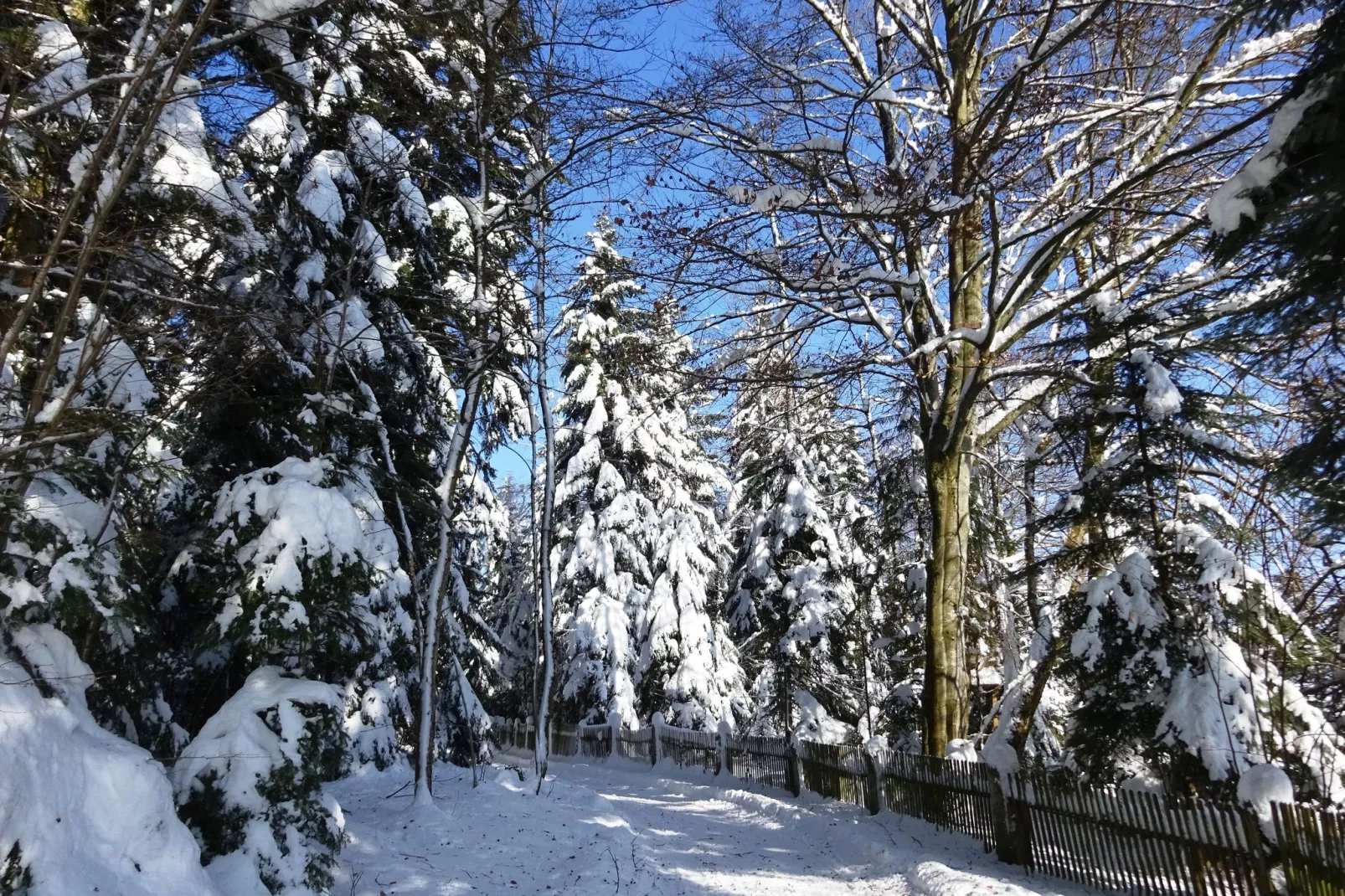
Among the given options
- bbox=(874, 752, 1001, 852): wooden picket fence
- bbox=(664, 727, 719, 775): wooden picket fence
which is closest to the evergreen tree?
bbox=(874, 752, 1001, 852): wooden picket fence

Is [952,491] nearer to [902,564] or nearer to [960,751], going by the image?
[960,751]

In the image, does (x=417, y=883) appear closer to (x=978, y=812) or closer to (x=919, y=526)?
(x=978, y=812)

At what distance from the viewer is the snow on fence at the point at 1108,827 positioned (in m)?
5.27

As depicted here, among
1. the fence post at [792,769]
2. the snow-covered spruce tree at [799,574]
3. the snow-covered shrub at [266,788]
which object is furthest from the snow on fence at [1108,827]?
the snow-covered spruce tree at [799,574]

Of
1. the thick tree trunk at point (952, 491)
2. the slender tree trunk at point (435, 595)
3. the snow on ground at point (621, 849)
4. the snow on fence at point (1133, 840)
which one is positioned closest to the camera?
the snow on fence at point (1133, 840)

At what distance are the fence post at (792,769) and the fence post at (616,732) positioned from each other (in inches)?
321

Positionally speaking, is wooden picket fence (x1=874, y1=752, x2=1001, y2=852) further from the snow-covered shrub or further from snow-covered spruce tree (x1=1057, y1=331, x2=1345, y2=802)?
the snow-covered shrub

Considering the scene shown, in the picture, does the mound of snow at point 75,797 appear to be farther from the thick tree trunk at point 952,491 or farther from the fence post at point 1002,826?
the thick tree trunk at point 952,491

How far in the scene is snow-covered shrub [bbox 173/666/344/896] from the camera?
4.95m

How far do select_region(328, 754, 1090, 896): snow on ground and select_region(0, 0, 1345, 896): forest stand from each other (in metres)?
0.83

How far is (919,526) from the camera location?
1590 cm

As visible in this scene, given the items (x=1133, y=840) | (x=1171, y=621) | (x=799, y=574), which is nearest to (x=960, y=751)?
(x=1133, y=840)

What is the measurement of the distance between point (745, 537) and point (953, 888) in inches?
673

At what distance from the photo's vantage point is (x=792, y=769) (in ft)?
46.5
